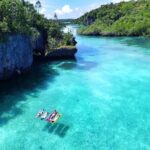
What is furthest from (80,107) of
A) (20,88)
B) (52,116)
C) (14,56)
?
(14,56)

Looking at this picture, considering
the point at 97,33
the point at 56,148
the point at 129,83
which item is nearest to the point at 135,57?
the point at 129,83

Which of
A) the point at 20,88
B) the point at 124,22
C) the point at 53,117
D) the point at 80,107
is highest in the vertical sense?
the point at 124,22

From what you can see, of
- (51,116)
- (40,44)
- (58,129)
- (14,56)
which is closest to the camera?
(58,129)

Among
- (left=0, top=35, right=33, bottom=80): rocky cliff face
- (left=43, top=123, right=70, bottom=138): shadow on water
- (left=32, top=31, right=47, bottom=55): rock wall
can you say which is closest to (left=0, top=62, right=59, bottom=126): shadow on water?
(left=0, top=35, right=33, bottom=80): rocky cliff face

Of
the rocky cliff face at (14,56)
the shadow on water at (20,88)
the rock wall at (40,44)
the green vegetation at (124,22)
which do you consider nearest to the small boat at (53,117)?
the shadow on water at (20,88)

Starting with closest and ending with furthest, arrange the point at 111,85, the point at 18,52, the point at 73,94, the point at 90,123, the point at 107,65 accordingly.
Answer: the point at 90,123
the point at 73,94
the point at 111,85
the point at 18,52
the point at 107,65

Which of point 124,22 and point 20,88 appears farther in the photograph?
point 124,22

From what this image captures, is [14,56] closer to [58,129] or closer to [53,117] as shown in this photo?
[53,117]

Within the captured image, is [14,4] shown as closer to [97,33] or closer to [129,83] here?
[129,83]
